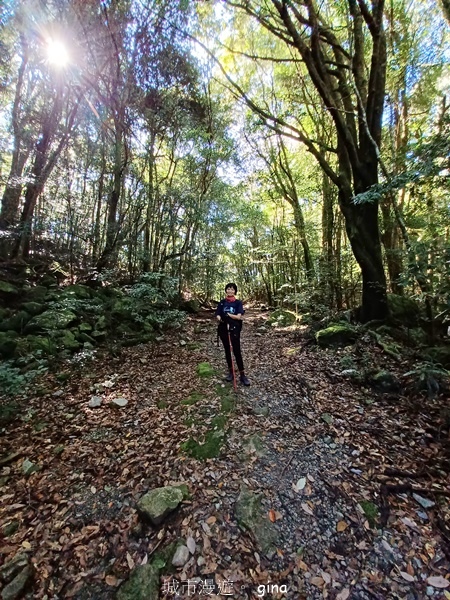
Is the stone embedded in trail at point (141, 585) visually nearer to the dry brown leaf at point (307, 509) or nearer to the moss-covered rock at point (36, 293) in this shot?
the dry brown leaf at point (307, 509)

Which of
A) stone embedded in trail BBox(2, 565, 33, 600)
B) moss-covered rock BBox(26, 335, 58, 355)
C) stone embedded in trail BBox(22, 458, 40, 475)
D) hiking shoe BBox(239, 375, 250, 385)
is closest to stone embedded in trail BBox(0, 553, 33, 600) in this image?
stone embedded in trail BBox(2, 565, 33, 600)

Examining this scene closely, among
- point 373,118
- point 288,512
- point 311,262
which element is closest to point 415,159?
point 373,118

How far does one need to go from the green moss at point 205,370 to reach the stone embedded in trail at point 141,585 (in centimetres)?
316

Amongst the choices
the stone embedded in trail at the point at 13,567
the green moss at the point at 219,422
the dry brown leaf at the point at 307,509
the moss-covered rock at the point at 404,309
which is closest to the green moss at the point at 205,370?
the green moss at the point at 219,422

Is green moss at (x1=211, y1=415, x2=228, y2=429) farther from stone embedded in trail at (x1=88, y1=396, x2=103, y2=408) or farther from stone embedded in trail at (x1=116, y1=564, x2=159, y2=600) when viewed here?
stone embedded in trail at (x1=88, y1=396, x2=103, y2=408)

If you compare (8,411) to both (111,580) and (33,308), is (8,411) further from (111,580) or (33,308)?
(33,308)

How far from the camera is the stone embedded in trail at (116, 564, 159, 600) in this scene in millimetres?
1871

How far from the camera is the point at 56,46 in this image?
7516mm

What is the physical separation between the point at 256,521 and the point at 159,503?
89 centimetres

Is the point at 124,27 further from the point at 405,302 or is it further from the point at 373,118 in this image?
the point at 405,302

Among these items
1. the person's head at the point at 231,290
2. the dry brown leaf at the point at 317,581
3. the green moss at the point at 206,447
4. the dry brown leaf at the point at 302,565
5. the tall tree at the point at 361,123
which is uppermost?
the tall tree at the point at 361,123

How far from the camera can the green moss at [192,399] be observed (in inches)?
165

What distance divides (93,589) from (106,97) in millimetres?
11180

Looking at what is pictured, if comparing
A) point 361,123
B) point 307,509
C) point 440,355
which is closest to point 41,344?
point 307,509
